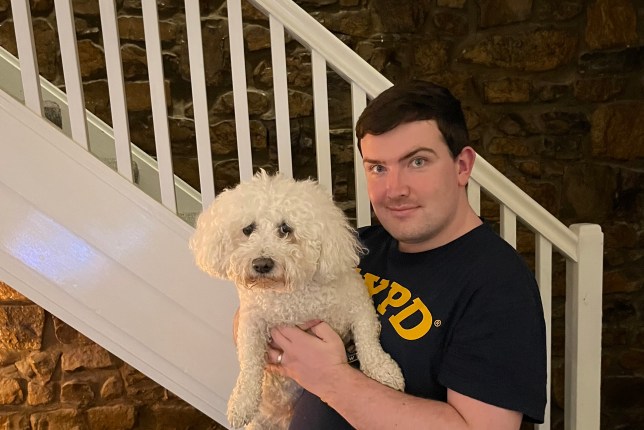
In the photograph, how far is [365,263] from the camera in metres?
1.27

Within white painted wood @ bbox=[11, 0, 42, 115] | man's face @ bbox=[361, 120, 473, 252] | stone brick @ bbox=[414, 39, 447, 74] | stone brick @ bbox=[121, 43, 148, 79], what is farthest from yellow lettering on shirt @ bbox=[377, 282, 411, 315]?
stone brick @ bbox=[121, 43, 148, 79]

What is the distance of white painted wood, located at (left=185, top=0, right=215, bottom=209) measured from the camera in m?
1.38

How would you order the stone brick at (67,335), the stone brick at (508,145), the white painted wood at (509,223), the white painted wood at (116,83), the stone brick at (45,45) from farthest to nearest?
the stone brick at (508,145) < the stone brick at (67,335) < the stone brick at (45,45) < the white painted wood at (509,223) < the white painted wood at (116,83)

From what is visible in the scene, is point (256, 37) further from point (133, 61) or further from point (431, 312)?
point (431, 312)

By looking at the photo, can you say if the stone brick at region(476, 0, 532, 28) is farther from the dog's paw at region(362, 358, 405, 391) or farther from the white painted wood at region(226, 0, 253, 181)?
the dog's paw at region(362, 358, 405, 391)

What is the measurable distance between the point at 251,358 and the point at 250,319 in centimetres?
8

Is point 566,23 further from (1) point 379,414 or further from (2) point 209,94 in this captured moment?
(1) point 379,414

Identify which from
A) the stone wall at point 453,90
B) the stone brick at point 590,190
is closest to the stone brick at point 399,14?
the stone wall at point 453,90

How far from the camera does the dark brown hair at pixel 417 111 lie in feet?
3.42

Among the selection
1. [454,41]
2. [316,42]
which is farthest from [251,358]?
[454,41]

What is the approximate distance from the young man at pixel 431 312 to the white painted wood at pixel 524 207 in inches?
12.0

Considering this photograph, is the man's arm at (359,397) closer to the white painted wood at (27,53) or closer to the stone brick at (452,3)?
the white painted wood at (27,53)

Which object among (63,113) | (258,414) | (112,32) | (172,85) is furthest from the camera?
(172,85)

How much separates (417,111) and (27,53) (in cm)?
100
